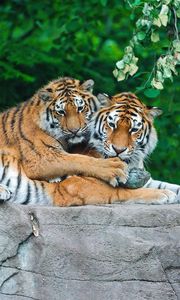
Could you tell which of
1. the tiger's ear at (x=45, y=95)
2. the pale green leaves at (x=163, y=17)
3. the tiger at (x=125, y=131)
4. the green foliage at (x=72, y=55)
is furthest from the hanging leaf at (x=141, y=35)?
the green foliage at (x=72, y=55)

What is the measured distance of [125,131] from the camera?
686cm

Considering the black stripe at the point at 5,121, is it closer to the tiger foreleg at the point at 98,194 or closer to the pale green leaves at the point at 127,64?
the tiger foreleg at the point at 98,194

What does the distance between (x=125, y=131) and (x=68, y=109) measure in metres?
0.46

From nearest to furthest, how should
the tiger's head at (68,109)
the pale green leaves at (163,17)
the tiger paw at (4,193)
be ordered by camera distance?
the pale green leaves at (163,17) < the tiger paw at (4,193) < the tiger's head at (68,109)

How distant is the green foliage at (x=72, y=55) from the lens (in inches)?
386

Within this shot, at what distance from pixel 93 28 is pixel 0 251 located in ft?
17.4

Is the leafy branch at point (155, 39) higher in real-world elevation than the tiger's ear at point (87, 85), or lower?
higher

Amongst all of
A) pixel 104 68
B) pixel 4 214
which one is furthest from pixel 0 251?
pixel 104 68

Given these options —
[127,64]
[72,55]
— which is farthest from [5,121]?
[72,55]

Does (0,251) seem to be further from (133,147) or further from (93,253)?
(133,147)

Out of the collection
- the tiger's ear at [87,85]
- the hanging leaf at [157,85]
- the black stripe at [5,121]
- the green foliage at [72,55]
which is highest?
the hanging leaf at [157,85]

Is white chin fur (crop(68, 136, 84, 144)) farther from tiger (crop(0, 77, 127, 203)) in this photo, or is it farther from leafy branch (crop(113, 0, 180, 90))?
leafy branch (crop(113, 0, 180, 90))

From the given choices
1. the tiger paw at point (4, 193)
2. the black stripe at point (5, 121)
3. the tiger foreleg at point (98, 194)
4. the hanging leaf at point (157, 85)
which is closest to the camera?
the tiger paw at point (4, 193)

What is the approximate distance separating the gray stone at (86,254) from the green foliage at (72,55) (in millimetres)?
2662
